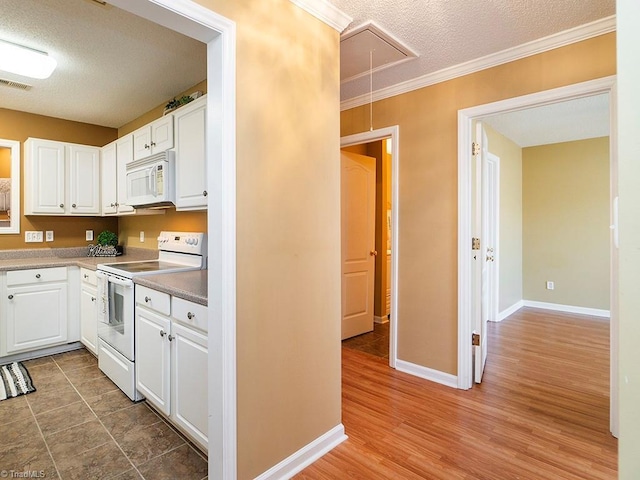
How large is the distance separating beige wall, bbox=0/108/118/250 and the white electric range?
5.29 ft

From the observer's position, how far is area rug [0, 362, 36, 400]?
2609 mm

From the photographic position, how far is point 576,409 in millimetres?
2389

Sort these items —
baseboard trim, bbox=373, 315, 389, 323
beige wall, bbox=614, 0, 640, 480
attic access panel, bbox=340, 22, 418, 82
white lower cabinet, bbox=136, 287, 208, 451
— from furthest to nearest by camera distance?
baseboard trim, bbox=373, 315, 389, 323 < attic access panel, bbox=340, 22, 418, 82 < white lower cabinet, bbox=136, 287, 208, 451 < beige wall, bbox=614, 0, 640, 480

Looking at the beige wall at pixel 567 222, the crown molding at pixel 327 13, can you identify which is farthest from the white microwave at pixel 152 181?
the beige wall at pixel 567 222

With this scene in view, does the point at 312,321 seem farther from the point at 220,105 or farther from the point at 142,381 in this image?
the point at 142,381

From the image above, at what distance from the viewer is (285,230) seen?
1.75 meters

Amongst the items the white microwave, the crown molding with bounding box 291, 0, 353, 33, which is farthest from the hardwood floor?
the crown molding with bounding box 291, 0, 353, 33

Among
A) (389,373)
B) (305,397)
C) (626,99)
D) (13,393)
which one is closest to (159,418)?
(305,397)

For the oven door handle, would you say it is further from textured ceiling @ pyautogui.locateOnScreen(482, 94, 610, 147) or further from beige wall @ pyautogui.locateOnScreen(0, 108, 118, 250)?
textured ceiling @ pyautogui.locateOnScreen(482, 94, 610, 147)

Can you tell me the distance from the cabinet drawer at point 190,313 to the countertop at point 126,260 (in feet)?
0.10

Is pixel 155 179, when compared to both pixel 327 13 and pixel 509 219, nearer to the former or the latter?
pixel 327 13

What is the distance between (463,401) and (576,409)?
29.4 inches

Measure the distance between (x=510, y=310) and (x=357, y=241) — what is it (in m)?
2.81

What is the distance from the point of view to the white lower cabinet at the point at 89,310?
3131mm
